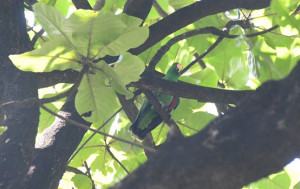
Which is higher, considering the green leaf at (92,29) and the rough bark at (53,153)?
the green leaf at (92,29)

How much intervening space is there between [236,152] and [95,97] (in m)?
0.94

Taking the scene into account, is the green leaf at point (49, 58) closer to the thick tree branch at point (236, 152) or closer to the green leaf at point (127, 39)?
the green leaf at point (127, 39)

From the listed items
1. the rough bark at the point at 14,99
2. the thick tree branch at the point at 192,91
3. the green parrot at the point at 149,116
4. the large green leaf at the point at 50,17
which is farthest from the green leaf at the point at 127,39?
the green parrot at the point at 149,116

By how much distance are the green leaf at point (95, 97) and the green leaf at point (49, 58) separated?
0.10 m

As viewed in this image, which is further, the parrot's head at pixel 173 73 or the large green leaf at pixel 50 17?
the parrot's head at pixel 173 73

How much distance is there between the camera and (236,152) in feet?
2.88

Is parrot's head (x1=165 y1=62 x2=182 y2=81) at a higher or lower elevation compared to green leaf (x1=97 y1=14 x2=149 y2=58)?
lower

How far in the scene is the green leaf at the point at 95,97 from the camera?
1.62m

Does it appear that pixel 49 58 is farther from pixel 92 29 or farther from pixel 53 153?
pixel 53 153

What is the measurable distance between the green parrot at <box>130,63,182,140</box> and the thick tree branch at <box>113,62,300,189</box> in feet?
5.03

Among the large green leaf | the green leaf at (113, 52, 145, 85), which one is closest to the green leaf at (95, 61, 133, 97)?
the green leaf at (113, 52, 145, 85)

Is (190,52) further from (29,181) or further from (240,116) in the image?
(240,116)

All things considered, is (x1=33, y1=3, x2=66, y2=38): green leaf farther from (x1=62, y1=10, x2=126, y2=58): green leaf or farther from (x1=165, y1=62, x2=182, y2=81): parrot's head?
(x1=165, y1=62, x2=182, y2=81): parrot's head

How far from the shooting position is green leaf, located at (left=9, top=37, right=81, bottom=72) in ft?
4.83
